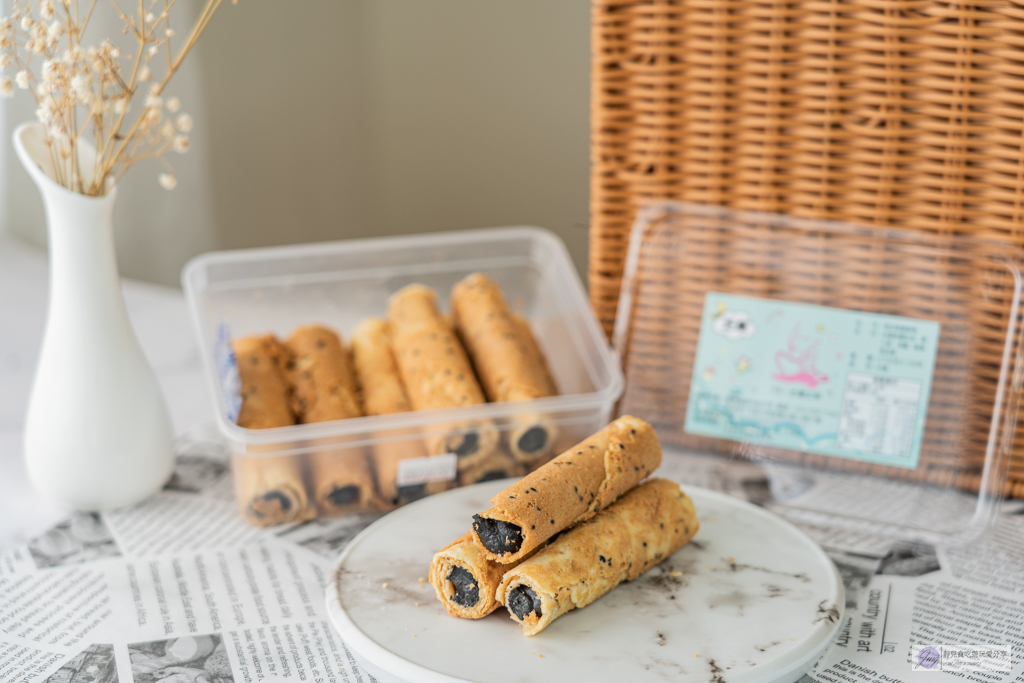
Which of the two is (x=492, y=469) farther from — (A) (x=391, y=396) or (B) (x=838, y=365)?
(B) (x=838, y=365)

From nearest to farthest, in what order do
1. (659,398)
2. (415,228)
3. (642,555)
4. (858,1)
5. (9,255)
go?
(642,555)
(858,1)
(659,398)
(9,255)
(415,228)

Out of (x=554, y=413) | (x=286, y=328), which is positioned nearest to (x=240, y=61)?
(x=286, y=328)

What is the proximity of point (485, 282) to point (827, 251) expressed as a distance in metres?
0.31

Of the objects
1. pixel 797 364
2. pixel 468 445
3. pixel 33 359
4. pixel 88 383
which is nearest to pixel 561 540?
pixel 468 445

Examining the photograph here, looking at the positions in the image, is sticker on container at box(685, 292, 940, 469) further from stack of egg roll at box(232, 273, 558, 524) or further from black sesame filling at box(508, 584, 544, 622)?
black sesame filling at box(508, 584, 544, 622)

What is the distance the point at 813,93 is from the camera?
76 centimetres

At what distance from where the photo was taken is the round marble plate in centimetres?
54

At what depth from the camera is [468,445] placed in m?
0.77

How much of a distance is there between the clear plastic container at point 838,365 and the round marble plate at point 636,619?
111 mm

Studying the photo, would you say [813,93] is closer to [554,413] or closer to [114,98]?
[554,413]

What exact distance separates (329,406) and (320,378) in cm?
4

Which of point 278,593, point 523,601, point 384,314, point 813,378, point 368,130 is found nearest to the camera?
point 523,601

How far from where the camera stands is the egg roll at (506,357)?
2.55 feet

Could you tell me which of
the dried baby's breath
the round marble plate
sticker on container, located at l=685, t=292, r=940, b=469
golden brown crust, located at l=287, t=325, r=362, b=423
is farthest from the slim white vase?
sticker on container, located at l=685, t=292, r=940, b=469
